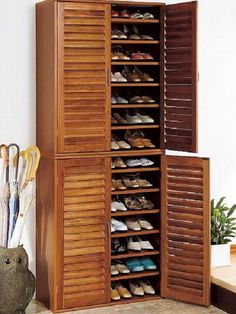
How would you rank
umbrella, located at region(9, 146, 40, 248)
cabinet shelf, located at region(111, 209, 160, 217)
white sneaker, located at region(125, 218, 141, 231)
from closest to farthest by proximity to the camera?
umbrella, located at region(9, 146, 40, 248) → cabinet shelf, located at region(111, 209, 160, 217) → white sneaker, located at region(125, 218, 141, 231)

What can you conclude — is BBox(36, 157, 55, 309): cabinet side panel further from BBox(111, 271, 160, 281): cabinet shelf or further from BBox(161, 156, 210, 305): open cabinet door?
BBox(161, 156, 210, 305): open cabinet door

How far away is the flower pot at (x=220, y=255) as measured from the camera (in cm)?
552

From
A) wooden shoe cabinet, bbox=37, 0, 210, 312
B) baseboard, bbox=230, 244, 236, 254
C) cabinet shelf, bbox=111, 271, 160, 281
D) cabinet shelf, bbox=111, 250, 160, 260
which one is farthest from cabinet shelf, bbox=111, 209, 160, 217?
baseboard, bbox=230, 244, 236, 254

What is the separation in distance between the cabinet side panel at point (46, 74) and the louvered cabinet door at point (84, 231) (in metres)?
0.27

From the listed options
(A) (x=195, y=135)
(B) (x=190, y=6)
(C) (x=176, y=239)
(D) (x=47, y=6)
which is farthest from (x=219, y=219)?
(D) (x=47, y=6)

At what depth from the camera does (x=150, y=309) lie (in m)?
5.20

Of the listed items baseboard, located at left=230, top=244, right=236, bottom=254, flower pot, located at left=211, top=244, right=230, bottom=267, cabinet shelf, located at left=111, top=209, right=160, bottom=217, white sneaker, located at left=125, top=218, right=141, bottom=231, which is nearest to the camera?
cabinet shelf, located at left=111, top=209, right=160, bottom=217

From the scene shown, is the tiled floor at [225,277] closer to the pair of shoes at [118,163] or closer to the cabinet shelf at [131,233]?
the cabinet shelf at [131,233]

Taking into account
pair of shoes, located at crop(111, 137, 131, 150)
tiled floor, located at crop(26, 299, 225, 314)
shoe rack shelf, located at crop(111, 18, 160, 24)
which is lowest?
tiled floor, located at crop(26, 299, 225, 314)

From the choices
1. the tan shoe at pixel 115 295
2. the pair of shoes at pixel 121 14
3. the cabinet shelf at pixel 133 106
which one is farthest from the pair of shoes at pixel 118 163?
the pair of shoes at pixel 121 14

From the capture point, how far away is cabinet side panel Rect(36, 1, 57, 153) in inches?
195

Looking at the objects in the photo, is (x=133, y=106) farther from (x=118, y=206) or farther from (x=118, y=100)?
(x=118, y=206)

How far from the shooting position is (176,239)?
5.35 m

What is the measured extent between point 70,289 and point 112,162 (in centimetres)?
94
